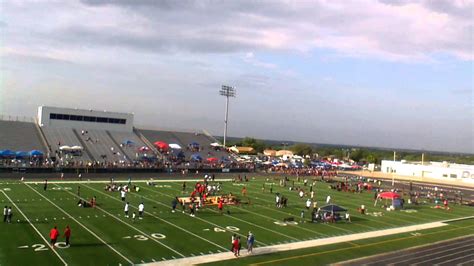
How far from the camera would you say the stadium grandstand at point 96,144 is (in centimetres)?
5681

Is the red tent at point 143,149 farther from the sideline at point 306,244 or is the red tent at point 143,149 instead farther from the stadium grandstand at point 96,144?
the sideline at point 306,244

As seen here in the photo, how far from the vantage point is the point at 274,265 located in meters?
19.9

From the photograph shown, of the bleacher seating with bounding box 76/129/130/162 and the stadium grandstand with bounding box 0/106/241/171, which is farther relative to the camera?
the bleacher seating with bounding box 76/129/130/162

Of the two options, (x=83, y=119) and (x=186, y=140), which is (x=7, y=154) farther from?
(x=186, y=140)

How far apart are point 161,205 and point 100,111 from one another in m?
45.4

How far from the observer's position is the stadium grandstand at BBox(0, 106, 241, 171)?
5681 cm

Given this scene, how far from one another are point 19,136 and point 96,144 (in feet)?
33.8

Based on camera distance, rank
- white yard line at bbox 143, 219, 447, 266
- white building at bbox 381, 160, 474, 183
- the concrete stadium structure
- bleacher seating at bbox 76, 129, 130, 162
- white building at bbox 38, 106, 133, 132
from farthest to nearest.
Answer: white building at bbox 381, 160, 474, 183
white building at bbox 38, 106, 133, 132
bleacher seating at bbox 76, 129, 130, 162
the concrete stadium structure
white yard line at bbox 143, 219, 447, 266

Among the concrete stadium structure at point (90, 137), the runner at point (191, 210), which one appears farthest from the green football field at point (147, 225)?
the concrete stadium structure at point (90, 137)

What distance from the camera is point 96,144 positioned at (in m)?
67.1

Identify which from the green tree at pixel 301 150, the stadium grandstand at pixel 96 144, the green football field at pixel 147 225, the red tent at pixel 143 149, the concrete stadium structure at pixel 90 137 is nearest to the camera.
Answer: the green football field at pixel 147 225

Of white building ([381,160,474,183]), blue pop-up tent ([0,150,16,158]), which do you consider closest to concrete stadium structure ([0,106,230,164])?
blue pop-up tent ([0,150,16,158])

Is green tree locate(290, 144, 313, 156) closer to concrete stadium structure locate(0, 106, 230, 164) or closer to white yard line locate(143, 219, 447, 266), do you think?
concrete stadium structure locate(0, 106, 230, 164)

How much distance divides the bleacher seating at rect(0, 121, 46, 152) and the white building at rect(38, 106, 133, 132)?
8.28 feet
